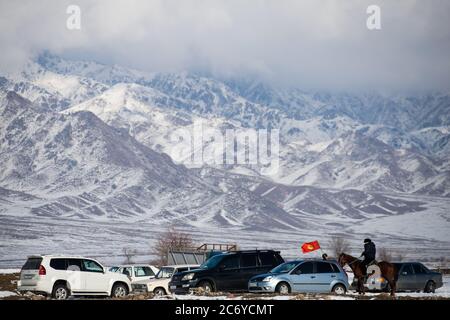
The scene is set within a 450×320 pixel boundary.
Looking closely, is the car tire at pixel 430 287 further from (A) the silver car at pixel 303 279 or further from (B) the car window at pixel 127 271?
(B) the car window at pixel 127 271

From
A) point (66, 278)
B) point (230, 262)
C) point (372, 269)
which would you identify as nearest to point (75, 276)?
point (66, 278)

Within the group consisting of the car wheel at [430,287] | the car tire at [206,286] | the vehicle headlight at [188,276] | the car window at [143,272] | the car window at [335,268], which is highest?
the car window at [143,272]

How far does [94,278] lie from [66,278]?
5.40ft

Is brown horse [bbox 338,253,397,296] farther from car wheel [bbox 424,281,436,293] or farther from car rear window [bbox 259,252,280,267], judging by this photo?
car wheel [bbox 424,281,436,293]

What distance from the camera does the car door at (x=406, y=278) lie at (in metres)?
45.1

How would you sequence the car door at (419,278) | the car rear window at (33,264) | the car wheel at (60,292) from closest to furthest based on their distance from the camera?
the car wheel at (60,292), the car rear window at (33,264), the car door at (419,278)

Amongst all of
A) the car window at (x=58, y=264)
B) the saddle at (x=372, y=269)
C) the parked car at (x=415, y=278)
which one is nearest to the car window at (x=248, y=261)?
the saddle at (x=372, y=269)

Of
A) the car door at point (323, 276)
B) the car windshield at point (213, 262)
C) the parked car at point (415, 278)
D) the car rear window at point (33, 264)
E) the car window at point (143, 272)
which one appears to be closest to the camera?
the car rear window at point (33, 264)

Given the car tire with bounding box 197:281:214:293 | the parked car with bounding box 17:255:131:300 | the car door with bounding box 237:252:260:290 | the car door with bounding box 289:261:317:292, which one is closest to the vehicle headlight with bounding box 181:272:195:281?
the car tire with bounding box 197:281:214:293

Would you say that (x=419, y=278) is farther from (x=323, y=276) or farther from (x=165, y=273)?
(x=165, y=273)

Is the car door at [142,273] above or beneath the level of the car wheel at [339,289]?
above

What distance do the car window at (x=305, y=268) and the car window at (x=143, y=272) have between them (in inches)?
496
